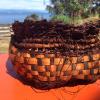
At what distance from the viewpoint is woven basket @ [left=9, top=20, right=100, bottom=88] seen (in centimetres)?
151

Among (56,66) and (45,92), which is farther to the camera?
(45,92)

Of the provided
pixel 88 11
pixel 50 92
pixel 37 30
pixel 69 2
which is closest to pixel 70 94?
pixel 50 92

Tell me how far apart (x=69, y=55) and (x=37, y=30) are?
6.8 inches

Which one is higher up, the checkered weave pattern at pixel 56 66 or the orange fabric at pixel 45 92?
the checkered weave pattern at pixel 56 66

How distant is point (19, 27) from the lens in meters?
1.56

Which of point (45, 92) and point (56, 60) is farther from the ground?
point (56, 60)

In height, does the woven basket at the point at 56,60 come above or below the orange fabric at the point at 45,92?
above

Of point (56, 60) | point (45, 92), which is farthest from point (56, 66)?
point (45, 92)

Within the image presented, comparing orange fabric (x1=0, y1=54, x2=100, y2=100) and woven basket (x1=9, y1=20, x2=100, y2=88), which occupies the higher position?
woven basket (x1=9, y1=20, x2=100, y2=88)

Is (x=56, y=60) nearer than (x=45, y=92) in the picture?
Yes

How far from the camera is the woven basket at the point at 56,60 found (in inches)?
59.6

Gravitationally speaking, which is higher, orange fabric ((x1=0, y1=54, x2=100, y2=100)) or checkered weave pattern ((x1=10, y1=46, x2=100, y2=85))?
checkered weave pattern ((x1=10, y1=46, x2=100, y2=85))

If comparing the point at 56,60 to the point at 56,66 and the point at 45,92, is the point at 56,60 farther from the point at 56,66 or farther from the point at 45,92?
the point at 45,92

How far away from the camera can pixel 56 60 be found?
1.51 m
